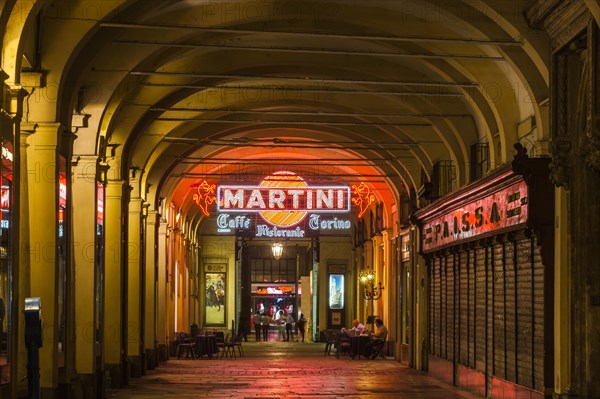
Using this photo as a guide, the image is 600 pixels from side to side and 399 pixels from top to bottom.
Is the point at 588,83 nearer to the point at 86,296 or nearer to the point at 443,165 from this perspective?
the point at 86,296

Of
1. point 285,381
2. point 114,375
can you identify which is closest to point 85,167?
point 114,375

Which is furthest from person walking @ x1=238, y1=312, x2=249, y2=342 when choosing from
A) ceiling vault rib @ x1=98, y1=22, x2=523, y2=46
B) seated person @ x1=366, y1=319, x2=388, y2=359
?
ceiling vault rib @ x1=98, y1=22, x2=523, y2=46

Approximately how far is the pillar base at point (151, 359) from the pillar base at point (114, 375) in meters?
5.93

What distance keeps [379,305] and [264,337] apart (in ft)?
53.0

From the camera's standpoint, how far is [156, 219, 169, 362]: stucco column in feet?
96.5

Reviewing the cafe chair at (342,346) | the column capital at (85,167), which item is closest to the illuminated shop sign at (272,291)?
the cafe chair at (342,346)

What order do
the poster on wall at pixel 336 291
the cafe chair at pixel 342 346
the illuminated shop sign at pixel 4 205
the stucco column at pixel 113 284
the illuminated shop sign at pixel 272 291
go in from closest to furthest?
1. the illuminated shop sign at pixel 4 205
2. the stucco column at pixel 113 284
3. the cafe chair at pixel 342 346
4. the poster on wall at pixel 336 291
5. the illuminated shop sign at pixel 272 291

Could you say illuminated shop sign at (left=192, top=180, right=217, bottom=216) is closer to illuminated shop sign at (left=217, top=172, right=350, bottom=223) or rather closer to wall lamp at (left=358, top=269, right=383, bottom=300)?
illuminated shop sign at (left=217, top=172, right=350, bottom=223)

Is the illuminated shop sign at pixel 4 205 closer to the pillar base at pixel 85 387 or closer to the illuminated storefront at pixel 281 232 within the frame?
the pillar base at pixel 85 387

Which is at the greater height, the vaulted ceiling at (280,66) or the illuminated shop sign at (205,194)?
the vaulted ceiling at (280,66)

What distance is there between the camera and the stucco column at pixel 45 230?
1384cm

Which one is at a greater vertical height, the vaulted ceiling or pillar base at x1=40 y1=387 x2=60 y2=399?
the vaulted ceiling

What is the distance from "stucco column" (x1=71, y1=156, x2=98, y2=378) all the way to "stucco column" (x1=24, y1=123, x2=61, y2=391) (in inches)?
118

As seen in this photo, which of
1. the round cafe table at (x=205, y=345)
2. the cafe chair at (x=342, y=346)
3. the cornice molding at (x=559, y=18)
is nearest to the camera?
the cornice molding at (x=559, y=18)
